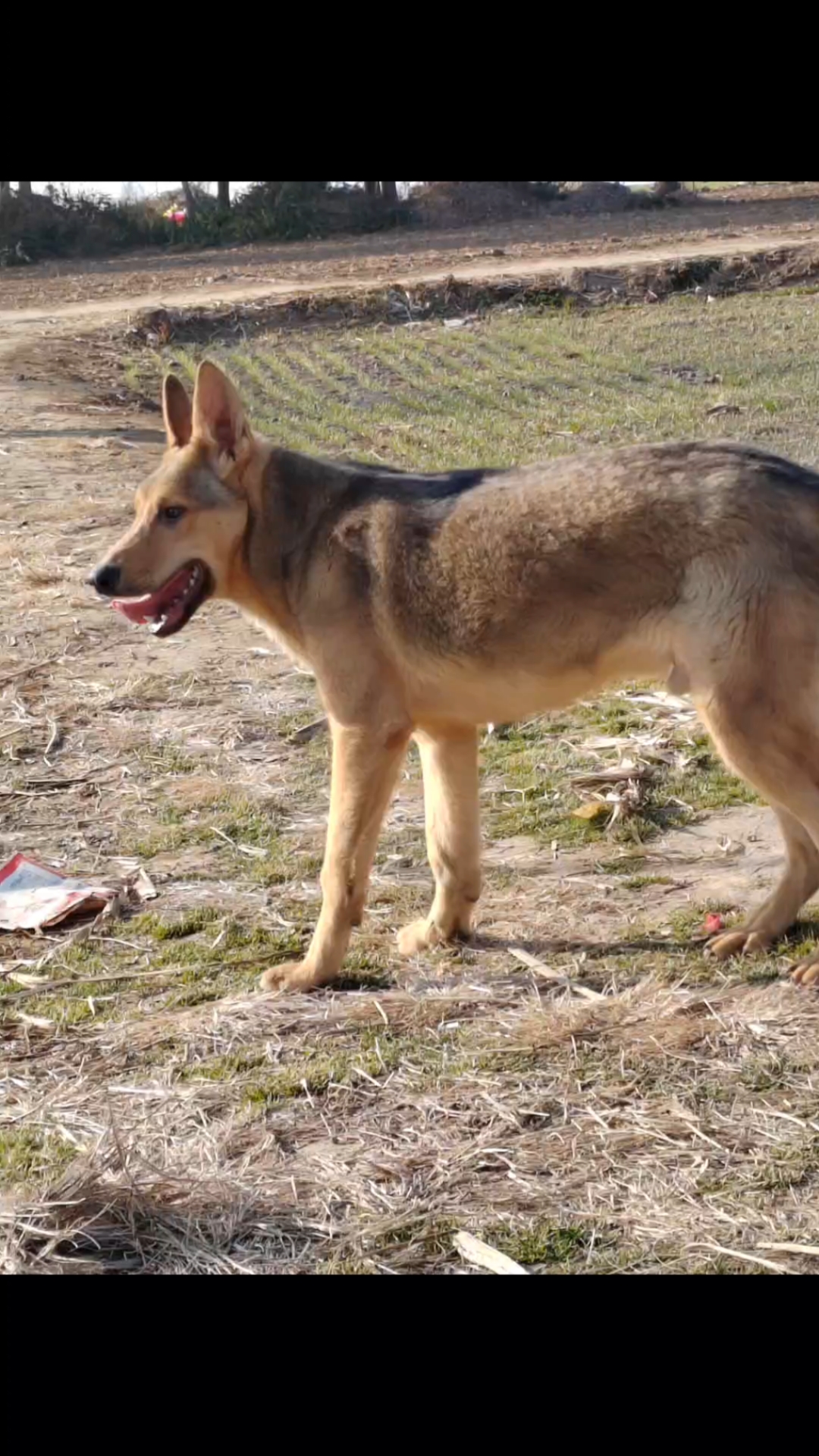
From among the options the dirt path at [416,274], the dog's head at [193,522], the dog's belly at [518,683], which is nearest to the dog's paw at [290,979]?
the dog's belly at [518,683]

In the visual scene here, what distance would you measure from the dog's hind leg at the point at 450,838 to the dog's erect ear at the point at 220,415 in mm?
1565

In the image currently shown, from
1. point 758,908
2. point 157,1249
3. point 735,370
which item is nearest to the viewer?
point 157,1249

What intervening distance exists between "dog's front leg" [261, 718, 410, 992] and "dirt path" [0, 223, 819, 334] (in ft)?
72.1

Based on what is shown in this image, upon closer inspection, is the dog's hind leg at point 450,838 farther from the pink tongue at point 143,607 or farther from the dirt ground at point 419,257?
the dirt ground at point 419,257

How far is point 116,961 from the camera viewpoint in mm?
7320

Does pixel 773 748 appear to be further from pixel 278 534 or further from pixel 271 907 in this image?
pixel 271 907

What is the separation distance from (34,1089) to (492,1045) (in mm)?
1725

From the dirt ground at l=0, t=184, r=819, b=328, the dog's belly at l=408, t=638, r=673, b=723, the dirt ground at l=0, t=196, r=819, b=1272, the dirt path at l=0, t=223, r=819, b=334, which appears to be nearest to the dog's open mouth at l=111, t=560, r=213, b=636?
the dog's belly at l=408, t=638, r=673, b=723

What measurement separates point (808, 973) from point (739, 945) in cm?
42

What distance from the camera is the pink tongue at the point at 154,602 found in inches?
286

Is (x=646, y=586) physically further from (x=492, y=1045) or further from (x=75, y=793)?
(x=75, y=793)

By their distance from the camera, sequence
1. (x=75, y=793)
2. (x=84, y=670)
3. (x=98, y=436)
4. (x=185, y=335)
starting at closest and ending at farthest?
(x=75, y=793) → (x=84, y=670) → (x=98, y=436) → (x=185, y=335)

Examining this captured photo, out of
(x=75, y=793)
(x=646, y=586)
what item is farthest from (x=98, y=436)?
(x=646, y=586)

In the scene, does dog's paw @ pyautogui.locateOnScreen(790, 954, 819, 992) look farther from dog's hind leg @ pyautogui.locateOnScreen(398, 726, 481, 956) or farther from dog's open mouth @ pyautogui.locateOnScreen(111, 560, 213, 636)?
dog's open mouth @ pyautogui.locateOnScreen(111, 560, 213, 636)
